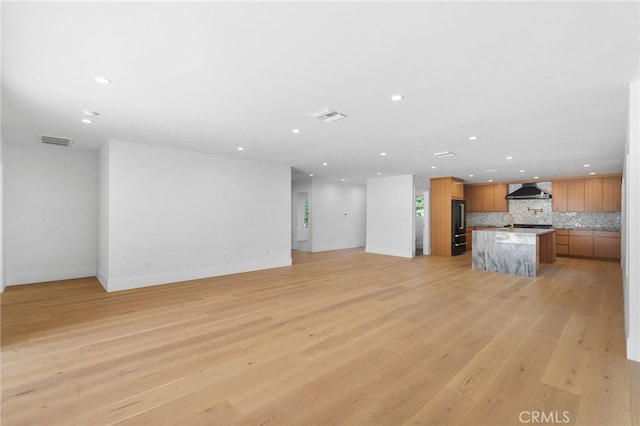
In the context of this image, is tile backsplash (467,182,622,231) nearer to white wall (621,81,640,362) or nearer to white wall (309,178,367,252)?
white wall (309,178,367,252)

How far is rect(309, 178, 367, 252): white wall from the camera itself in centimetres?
1034

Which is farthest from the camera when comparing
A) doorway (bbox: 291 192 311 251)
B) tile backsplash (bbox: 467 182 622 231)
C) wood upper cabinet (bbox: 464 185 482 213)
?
doorway (bbox: 291 192 311 251)

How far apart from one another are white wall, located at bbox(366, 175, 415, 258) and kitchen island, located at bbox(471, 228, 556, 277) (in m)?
2.32

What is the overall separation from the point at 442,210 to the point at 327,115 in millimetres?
7407

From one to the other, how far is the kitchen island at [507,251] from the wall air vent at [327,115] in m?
5.38

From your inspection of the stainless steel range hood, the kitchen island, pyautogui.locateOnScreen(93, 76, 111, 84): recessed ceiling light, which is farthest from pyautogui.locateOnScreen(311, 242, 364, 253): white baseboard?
pyautogui.locateOnScreen(93, 76, 111, 84): recessed ceiling light

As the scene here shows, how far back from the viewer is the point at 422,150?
5676mm

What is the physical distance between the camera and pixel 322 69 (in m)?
2.48

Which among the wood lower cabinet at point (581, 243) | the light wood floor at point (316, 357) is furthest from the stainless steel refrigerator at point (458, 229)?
the light wood floor at point (316, 357)

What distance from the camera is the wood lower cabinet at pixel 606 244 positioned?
27.4 ft

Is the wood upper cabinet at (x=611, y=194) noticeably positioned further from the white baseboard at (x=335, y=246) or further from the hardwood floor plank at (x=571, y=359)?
the white baseboard at (x=335, y=246)

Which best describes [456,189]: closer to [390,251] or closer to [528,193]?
[528,193]

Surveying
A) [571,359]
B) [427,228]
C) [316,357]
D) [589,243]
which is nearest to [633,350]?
[571,359]

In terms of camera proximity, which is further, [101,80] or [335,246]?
[335,246]
